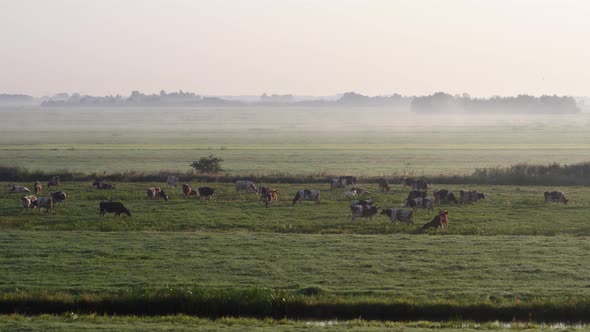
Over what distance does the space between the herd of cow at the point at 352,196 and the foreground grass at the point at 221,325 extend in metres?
11.8

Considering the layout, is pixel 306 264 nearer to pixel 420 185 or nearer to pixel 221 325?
pixel 221 325

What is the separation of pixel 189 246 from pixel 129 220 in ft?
22.5

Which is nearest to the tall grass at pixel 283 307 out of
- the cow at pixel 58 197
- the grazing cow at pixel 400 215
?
the grazing cow at pixel 400 215

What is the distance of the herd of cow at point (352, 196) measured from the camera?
102ft

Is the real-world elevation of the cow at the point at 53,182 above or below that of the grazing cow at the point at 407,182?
below

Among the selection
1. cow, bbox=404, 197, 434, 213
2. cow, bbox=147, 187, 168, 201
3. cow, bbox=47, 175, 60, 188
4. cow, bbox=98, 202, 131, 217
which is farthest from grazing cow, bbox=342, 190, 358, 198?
cow, bbox=47, 175, 60, 188

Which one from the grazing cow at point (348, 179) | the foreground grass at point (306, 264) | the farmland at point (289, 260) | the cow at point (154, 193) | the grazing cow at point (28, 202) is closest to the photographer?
the farmland at point (289, 260)

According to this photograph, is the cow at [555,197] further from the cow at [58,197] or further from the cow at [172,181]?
the cow at [58,197]

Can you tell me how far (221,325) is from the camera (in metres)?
17.2

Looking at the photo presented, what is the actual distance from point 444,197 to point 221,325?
76.2 ft

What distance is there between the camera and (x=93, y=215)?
107ft

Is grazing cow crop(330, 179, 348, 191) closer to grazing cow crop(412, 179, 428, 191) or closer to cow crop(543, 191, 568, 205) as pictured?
grazing cow crop(412, 179, 428, 191)

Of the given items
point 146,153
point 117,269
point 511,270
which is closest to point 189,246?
point 117,269

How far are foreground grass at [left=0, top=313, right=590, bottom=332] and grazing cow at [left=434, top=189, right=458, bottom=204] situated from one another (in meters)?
20.3
